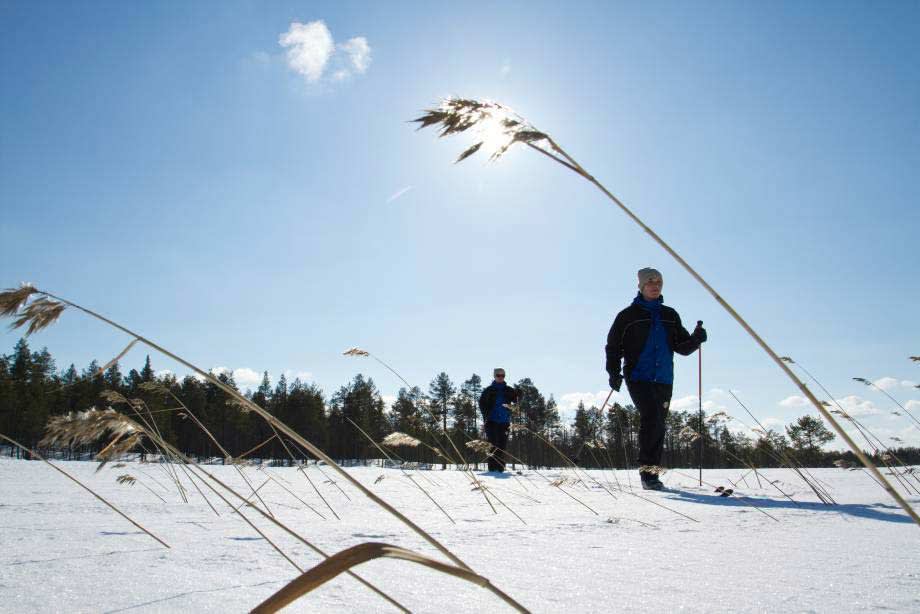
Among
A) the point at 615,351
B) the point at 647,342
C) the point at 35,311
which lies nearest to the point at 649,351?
the point at 647,342

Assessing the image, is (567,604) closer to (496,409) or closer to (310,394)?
(496,409)

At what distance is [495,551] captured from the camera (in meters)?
1.42

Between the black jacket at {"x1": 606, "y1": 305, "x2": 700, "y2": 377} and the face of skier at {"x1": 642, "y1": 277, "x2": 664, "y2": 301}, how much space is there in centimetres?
16

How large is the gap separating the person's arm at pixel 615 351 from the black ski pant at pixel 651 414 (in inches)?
6.4

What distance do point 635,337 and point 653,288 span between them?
0.51 m

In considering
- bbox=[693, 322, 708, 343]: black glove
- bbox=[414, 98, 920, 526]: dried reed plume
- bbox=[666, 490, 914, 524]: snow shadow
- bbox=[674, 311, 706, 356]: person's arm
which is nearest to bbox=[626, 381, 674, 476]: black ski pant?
bbox=[674, 311, 706, 356]: person's arm

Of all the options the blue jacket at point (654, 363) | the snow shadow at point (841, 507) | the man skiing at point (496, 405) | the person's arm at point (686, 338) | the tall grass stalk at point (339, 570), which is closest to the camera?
the tall grass stalk at point (339, 570)

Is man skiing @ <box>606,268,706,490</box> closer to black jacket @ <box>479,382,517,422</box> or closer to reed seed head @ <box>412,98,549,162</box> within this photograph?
reed seed head @ <box>412,98,549,162</box>

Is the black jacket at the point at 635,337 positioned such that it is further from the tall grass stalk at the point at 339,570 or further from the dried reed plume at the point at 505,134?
the tall grass stalk at the point at 339,570

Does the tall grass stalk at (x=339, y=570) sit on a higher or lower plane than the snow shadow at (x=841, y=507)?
higher

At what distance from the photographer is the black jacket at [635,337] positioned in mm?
4875

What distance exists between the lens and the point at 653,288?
489cm

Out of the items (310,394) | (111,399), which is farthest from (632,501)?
(310,394)

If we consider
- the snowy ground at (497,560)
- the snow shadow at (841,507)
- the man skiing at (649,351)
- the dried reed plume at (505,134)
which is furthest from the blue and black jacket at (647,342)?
the dried reed plume at (505,134)
